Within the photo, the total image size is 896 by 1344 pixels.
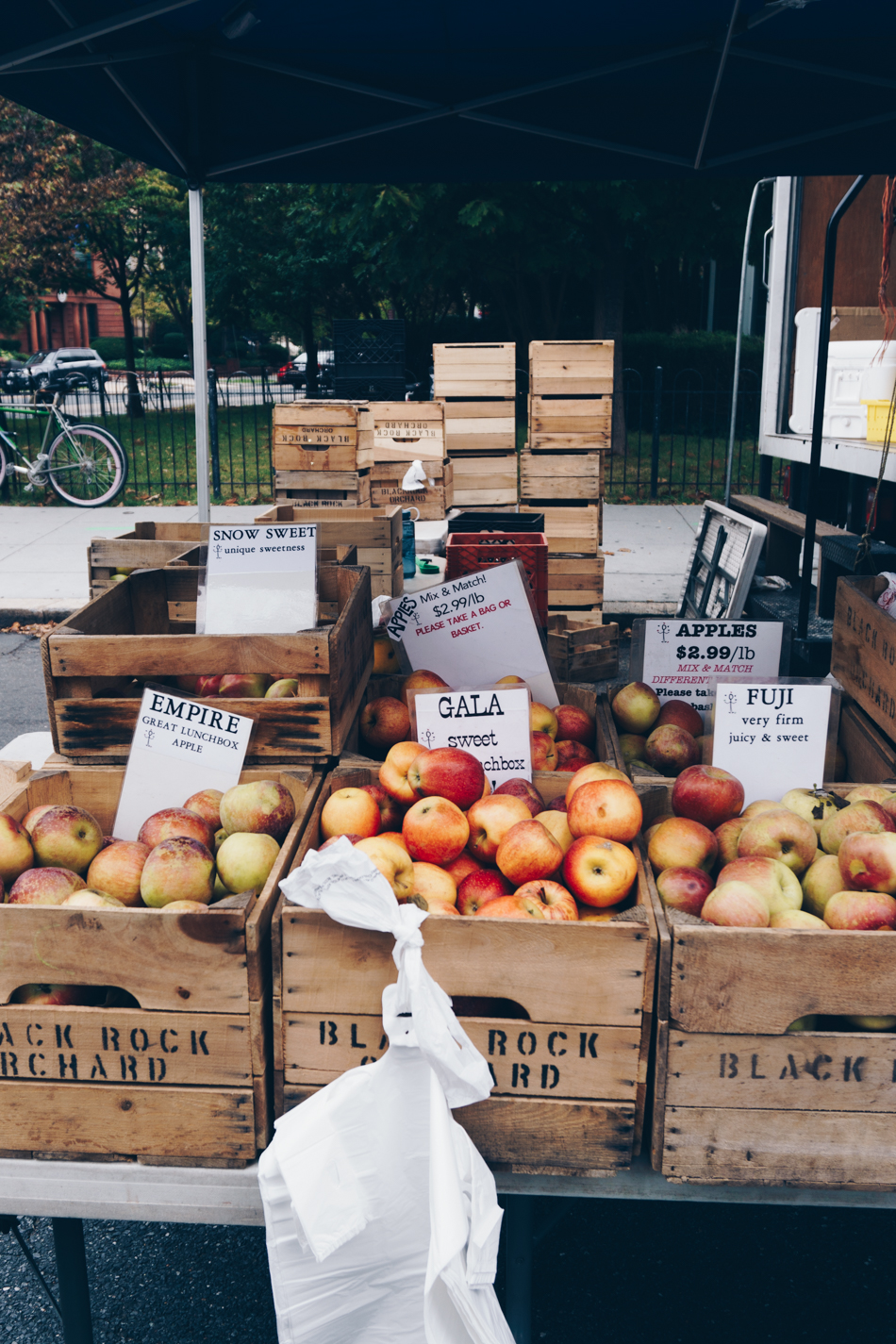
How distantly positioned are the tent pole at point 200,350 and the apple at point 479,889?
258cm

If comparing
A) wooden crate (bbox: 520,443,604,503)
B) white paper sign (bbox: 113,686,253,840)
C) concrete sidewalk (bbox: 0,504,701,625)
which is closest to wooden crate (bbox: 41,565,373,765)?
white paper sign (bbox: 113,686,253,840)

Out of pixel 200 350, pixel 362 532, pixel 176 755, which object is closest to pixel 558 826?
pixel 176 755

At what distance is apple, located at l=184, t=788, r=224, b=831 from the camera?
2.08 meters

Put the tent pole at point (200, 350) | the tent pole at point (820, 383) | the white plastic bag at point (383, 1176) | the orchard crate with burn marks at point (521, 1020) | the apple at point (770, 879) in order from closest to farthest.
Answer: the white plastic bag at point (383, 1176)
the orchard crate with burn marks at point (521, 1020)
the apple at point (770, 879)
the tent pole at point (820, 383)
the tent pole at point (200, 350)

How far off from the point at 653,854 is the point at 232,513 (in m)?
9.30

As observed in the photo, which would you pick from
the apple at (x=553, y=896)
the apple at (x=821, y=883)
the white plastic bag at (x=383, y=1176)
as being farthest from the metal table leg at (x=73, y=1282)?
the apple at (x=821, y=883)

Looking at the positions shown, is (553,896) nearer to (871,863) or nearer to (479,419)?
(871,863)

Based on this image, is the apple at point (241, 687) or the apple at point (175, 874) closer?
the apple at point (175, 874)

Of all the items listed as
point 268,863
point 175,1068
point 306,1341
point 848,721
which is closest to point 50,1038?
point 175,1068

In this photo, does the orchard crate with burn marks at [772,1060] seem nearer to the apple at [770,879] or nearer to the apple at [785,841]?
the apple at [770,879]

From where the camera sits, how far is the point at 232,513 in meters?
10.7

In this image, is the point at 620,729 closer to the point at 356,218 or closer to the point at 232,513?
the point at 232,513

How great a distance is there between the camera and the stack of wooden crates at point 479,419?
320 inches

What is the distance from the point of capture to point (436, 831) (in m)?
1.97
